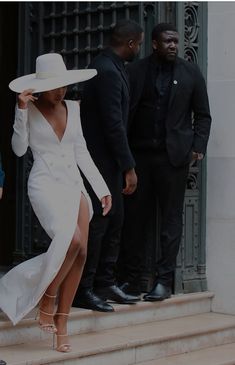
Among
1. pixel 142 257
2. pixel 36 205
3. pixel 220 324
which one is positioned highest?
pixel 36 205

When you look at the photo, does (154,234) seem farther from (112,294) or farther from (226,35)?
(226,35)

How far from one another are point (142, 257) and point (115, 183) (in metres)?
0.93

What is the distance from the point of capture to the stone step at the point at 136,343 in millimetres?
5461

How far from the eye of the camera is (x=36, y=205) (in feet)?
18.2

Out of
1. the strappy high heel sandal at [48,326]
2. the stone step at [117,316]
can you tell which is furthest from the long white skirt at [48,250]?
the stone step at [117,316]

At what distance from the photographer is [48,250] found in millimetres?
5418

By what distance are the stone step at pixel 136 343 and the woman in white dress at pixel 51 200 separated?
0.53 ft

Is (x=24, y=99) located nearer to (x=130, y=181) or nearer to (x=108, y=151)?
(x=108, y=151)

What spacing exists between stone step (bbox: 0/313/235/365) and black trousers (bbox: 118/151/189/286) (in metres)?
0.49


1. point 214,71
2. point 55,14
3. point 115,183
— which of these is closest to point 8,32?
point 55,14

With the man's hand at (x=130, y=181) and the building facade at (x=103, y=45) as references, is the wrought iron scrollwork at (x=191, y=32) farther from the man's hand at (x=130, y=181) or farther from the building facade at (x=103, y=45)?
the man's hand at (x=130, y=181)

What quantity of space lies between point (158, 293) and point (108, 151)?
127 centimetres

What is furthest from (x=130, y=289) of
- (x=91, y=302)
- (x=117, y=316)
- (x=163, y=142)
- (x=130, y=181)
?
(x=163, y=142)

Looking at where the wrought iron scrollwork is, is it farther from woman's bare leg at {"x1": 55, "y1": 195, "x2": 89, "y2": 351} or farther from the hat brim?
woman's bare leg at {"x1": 55, "y1": 195, "x2": 89, "y2": 351}
